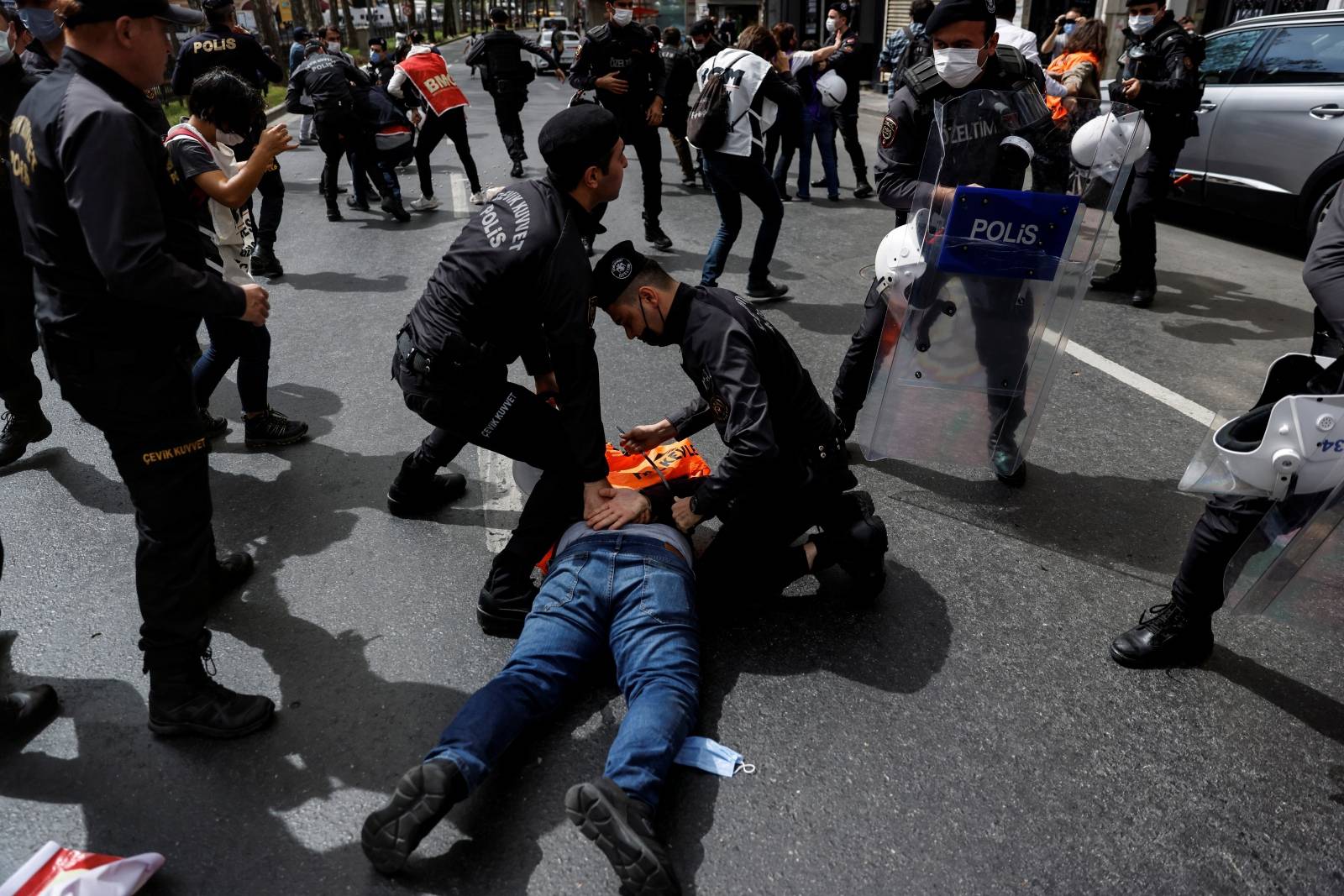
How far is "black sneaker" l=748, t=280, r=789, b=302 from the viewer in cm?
623

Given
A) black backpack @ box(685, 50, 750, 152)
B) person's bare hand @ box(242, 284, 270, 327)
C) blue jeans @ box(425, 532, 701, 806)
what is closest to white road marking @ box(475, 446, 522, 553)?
blue jeans @ box(425, 532, 701, 806)

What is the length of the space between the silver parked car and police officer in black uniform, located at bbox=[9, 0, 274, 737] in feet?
23.1

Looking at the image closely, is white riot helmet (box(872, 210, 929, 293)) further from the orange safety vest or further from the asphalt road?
the orange safety vest

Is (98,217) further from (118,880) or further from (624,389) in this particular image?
(624,389)

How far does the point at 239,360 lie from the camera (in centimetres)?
404

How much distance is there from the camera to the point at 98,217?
80.4 inches

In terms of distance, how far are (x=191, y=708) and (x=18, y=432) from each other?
2.42 meters

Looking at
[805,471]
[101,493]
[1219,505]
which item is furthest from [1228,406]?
[101,493]

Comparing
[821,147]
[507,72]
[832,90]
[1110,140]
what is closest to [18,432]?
[1110,140]

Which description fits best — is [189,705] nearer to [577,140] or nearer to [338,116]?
[577,140]

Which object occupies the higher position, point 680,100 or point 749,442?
point 680,100

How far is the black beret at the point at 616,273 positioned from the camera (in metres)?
2.70

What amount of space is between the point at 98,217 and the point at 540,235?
3.51ft

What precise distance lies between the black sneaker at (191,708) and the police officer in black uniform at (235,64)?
5086 millimetres
